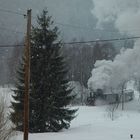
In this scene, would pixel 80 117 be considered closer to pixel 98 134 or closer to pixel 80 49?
pixel 98 134

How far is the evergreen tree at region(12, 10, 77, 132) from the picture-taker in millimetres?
29094

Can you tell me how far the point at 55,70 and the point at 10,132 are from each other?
12675 mm

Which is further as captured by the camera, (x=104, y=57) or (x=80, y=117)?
(x=104, y=57)

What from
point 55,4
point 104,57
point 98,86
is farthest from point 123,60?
point 55,4

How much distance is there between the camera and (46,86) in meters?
29.6

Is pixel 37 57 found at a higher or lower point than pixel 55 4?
lower

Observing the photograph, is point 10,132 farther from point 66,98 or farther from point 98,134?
point 66,98

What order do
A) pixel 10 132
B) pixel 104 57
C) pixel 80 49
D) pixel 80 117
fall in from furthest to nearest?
pixel 80 49 → pixel 104 57 → pixel 80 117 → pixel 10 132

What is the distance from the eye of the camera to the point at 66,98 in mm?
29641

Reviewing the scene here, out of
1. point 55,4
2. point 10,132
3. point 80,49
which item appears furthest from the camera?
point 55,4

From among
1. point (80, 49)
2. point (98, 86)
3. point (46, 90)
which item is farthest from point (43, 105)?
point (80, 49)

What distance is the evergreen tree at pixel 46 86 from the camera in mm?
29094

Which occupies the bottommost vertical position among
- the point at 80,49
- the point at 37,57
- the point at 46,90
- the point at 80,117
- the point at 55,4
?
the point at 80,117

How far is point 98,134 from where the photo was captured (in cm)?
2644
